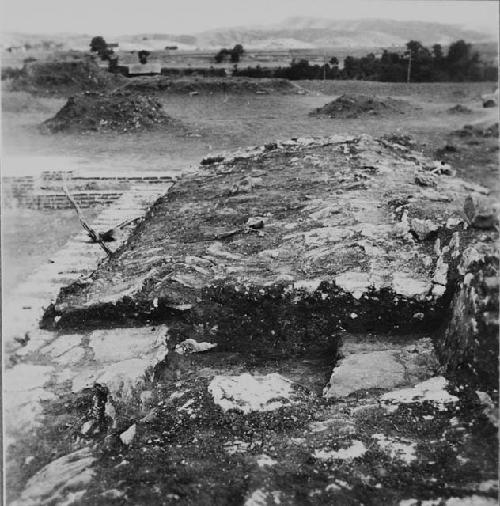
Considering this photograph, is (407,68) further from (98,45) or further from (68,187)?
(68,187)

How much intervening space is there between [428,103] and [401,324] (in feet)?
6.51

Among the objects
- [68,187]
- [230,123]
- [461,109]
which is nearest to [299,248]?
[461,109]

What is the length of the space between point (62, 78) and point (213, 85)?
3.42m

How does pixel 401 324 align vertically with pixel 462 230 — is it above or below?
below

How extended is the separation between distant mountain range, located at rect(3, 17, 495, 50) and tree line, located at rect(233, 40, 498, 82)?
12 cm

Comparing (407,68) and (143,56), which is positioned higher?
(143,56)

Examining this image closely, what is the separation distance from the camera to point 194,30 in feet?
10.5

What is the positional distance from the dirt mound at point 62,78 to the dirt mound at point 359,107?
2121 millimetres

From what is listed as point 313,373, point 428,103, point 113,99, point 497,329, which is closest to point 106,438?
point 313,373

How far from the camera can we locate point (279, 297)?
3490mm

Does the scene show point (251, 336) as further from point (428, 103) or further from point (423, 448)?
point (428, 103)

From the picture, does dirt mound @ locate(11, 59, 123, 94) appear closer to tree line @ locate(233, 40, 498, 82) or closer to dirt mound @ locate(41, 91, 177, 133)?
dirt mound @ locate(41, 91, 177, 133)

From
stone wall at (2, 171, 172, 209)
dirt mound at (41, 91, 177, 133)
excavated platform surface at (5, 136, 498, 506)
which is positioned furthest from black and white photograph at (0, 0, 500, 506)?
dirt mound at (41, 91, 177, 133)

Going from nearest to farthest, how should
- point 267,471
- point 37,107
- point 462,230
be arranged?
1. point 267,471
2. point 462,230
3. point 37,107
